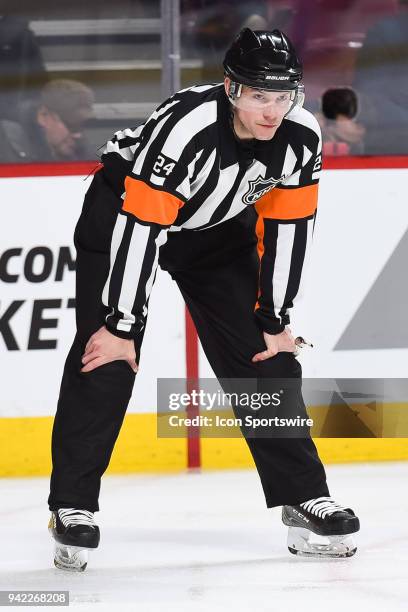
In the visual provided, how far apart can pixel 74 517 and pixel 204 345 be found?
447 millimetres

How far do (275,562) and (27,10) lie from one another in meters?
1.97

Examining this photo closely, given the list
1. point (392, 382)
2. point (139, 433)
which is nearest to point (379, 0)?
point (392, 382)

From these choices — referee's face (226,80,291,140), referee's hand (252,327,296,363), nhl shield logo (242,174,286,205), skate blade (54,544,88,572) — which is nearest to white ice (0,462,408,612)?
skate blade (54,544,88,572)

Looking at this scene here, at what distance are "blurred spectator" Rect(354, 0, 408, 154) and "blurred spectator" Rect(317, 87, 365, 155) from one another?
0.13 ft

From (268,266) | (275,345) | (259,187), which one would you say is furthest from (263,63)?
(275,345)

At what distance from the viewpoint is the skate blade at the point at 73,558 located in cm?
245

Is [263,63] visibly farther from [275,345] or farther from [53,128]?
[53,128]

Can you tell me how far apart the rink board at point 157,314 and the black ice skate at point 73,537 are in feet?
3.36

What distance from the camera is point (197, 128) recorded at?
7.51 feet

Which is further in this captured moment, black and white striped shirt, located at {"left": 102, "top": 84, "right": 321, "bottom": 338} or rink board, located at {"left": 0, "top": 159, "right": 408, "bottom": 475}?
rink board, located at {"left": 0, "top": 159, "right": 408, "bottom": 475}

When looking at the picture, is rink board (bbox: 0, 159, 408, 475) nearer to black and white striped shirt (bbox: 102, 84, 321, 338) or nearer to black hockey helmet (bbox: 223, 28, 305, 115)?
black and white striped shirt (bbox: 102, 84, 321, 338)

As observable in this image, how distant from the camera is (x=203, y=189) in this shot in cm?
236

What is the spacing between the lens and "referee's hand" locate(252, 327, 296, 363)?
2.53 meters

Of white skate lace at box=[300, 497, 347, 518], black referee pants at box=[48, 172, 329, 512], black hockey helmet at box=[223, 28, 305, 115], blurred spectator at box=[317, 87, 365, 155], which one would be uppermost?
black hockey helmet at box=[223, 28, 305, 115]
